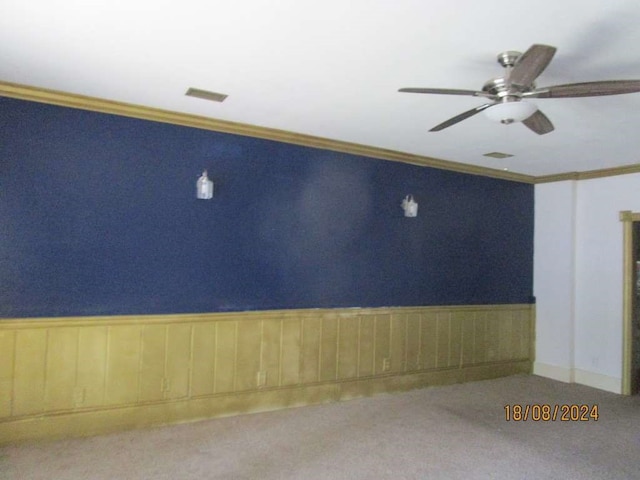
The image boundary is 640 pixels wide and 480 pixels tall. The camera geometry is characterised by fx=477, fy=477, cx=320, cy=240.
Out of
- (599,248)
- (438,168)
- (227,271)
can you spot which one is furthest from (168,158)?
(599,248)

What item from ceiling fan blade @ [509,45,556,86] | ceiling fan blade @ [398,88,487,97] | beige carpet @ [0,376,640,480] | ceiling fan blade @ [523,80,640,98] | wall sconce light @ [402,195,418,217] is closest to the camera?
ceiling fan blade @ [509,45,556,86]

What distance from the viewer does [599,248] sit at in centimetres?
540

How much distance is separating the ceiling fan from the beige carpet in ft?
Answer: 7.32

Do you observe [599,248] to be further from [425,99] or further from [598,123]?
[425,99]

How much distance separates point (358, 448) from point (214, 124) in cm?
273

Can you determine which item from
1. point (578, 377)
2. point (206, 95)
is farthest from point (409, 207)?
point (578, 377)

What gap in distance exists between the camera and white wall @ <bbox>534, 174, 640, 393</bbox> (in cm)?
521

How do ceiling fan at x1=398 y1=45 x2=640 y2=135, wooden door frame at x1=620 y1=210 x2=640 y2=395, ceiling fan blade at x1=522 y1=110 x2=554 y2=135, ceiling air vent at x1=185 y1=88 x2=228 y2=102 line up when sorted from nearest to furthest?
1. ceiling fan at x1=398 y1=45 x2=640 y2=135
2. ceiling fan blade at x1=522 y1=110 x2=554 y2=135
3. ceiling air vent at x1=185 y1=88 x2=228 y2=102
4. wooden door frame at x1=620 y1=210 x2=640 y2=395

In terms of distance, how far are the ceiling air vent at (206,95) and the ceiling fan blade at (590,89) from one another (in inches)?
78.3

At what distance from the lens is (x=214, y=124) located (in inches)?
153

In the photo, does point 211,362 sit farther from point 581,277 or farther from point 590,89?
point 581,277

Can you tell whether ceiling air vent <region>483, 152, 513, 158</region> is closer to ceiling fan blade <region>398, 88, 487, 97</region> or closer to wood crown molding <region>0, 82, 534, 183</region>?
wood crown molding <region>0, 82, 534, 183</region>
